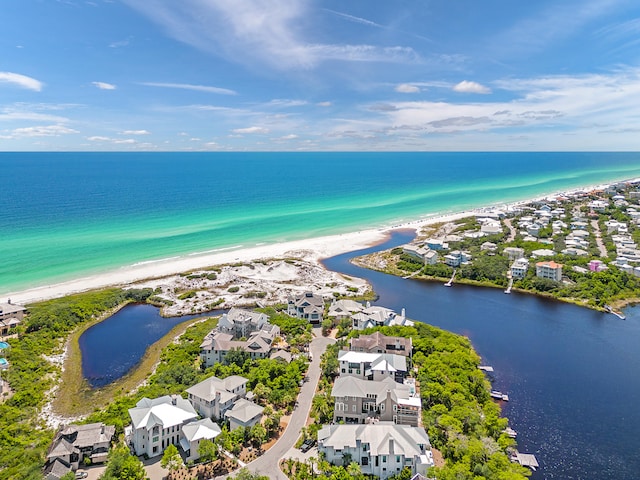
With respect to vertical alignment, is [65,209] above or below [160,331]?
above

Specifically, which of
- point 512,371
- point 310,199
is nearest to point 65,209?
point 310,199

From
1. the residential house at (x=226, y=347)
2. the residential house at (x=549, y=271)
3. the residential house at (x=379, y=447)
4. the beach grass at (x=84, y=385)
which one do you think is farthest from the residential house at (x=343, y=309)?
the residential house at (x=549, y=271)

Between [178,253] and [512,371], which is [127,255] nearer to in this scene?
[178,253]

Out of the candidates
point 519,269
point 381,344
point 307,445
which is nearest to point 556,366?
point 381,344

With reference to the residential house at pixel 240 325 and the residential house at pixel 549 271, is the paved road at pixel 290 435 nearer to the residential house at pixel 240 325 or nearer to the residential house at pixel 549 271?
the residential house at pixel 240 325

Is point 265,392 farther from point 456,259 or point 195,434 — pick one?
point 456,259

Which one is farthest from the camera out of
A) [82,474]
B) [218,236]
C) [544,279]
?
[218,236]

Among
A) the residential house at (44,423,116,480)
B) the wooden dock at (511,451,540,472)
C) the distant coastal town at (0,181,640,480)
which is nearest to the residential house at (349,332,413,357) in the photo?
the distant coastal town at (0,181,640,480)

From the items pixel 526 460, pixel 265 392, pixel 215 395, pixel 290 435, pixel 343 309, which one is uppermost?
pixel 215 395
